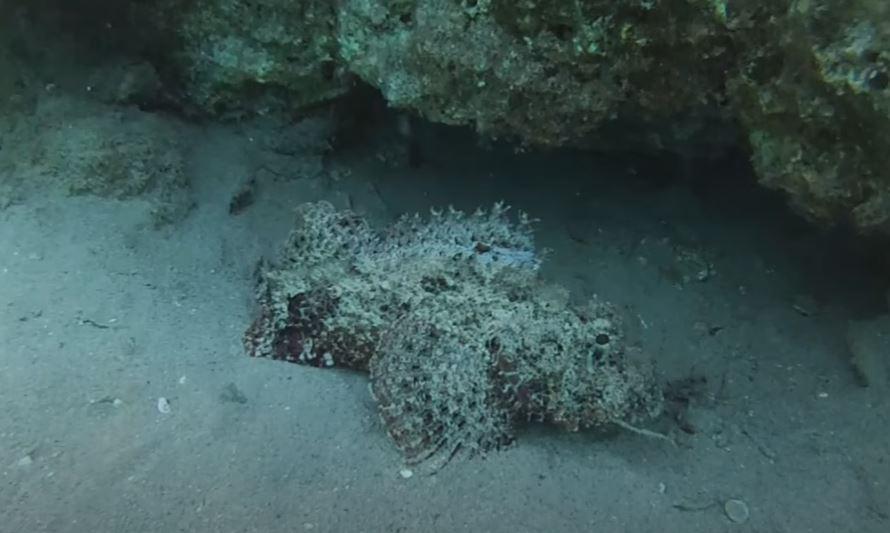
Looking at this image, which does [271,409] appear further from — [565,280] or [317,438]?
[565,280]

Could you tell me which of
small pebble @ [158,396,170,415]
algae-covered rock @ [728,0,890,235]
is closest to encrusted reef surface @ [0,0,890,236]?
algae-covered rock @ [728,0,890,235]

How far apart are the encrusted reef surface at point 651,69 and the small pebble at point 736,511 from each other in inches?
43.7

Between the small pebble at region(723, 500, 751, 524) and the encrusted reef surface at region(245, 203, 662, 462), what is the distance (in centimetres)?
43

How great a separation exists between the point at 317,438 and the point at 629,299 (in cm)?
174

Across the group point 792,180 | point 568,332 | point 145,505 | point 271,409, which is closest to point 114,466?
point 145,505

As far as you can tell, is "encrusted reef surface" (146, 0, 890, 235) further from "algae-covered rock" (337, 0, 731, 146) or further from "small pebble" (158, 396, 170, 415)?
"small pebble" (158, 396, 170, 415)

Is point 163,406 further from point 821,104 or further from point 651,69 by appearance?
point 821,104

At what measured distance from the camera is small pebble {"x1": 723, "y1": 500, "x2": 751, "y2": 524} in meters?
2.64

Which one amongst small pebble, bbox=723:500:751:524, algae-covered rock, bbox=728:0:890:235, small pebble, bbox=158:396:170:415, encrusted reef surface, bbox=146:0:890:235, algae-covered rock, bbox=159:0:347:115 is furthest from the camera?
algae-covered rock, bbox=159:0:347:115

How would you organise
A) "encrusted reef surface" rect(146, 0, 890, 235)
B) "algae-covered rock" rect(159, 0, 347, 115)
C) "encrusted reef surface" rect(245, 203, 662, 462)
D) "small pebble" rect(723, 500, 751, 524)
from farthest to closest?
"algae-covered rock" rect(159, 0, 347, 115), "encrusted reef surface" rect(245, 203, 662, 462), "small pebble" rect(723, 500, 751, 524), "encrusted reef surface" rect(146, 0, 890, 235)

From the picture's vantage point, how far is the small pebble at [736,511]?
264cm

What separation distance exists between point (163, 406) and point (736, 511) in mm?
2141

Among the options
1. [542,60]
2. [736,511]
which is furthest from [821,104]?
[736,511]

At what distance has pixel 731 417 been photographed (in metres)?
3.06
